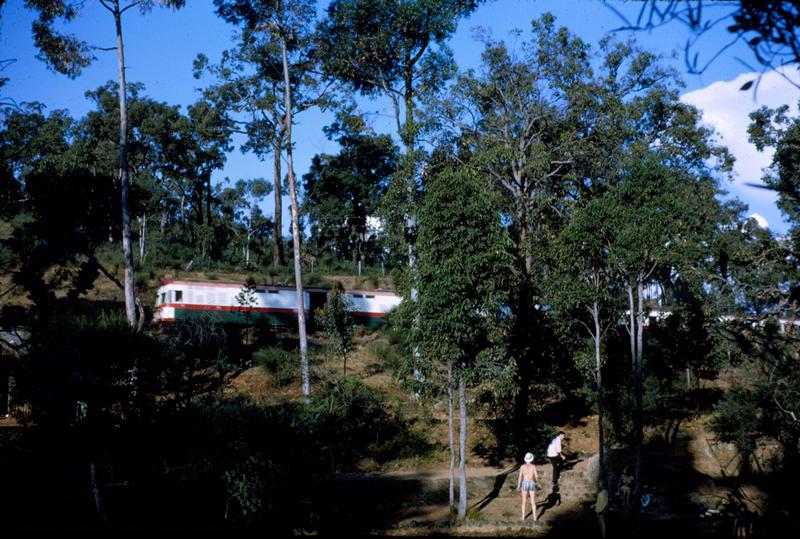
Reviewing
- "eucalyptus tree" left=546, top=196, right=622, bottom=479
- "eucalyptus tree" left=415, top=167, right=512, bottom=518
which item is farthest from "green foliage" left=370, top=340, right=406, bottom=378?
"eucalyptus tree" left=415, top=167, right=512, bottom=518

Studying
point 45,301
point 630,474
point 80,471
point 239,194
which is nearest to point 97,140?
point 239,194

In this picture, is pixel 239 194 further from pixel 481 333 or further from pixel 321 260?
pixel 481 333

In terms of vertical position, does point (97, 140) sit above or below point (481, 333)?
above

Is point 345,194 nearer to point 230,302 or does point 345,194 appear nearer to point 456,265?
point 230,302

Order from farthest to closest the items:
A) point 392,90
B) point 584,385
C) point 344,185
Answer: point 344,185, point 392,90, point 584,385

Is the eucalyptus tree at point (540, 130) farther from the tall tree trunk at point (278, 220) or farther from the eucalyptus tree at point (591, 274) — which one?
the tall tree trunk at point (278, 220)

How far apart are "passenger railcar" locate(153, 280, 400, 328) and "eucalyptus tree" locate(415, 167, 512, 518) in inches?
513

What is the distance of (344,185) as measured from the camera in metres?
44.6

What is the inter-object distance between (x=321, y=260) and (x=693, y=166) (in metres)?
25.7

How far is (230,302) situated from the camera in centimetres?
2938

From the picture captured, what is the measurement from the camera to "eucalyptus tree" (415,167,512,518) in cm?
1372

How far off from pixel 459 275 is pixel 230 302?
1791 cm

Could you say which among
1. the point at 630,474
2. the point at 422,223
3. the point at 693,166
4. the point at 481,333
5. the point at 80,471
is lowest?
the point at 630,474

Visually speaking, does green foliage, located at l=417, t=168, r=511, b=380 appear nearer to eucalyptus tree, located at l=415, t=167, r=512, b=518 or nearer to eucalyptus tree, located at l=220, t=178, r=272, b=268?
eucalyptus tree, located at l=415, t=167, r=512, b=518
